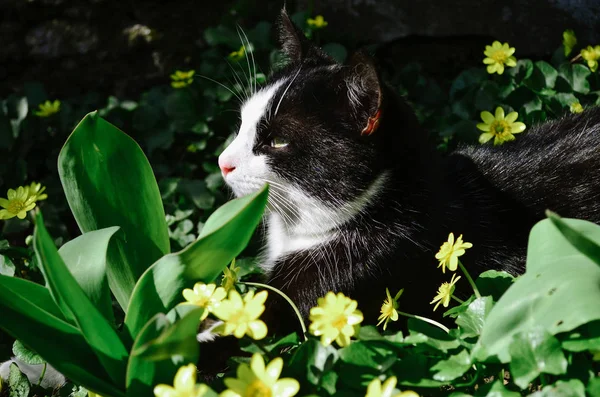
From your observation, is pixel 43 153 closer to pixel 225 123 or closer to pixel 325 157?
pixel 225 123

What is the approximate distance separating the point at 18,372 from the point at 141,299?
1.72ft

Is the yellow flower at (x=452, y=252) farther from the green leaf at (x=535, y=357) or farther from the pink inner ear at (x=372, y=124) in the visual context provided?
the pink inner ear at (x=372, y=124)

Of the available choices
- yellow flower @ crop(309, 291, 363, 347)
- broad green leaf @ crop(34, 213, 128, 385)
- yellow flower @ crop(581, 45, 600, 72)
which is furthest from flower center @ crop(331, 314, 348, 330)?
yellow flower @ crop(581, 45, 600, 72)

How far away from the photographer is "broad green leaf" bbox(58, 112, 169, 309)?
1449 mm

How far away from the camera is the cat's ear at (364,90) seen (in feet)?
5.18

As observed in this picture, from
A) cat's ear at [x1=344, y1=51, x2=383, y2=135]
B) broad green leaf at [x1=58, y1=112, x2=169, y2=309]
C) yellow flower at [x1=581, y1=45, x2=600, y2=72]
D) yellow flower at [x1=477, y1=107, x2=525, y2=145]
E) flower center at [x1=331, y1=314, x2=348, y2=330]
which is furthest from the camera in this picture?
yellow flower at [x1=581, y1=45, x2=600, y2=72]

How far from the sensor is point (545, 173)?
187 cm

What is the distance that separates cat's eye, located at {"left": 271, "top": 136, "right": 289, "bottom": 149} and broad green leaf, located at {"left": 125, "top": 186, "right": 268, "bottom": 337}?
43cm

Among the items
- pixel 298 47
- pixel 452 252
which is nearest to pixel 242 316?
pixel 452 252

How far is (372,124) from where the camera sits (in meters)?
1.64

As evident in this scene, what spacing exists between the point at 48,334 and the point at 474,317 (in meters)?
0.75

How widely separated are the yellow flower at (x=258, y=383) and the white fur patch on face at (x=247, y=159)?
66cm

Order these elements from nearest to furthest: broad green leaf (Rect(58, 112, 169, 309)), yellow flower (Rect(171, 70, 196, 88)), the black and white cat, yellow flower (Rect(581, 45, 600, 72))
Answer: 1. broad green leaf (Rect(58, 112, 169, 309))
2. the black and white cat
3. yellow flower (Rect(581, 45, 600, 72))
4. yellow flower (Rect(171, 70, 196, 88))

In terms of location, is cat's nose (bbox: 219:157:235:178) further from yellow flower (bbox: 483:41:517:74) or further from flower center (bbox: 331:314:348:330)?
yellow flower (bbox: 483:41:517:74)
